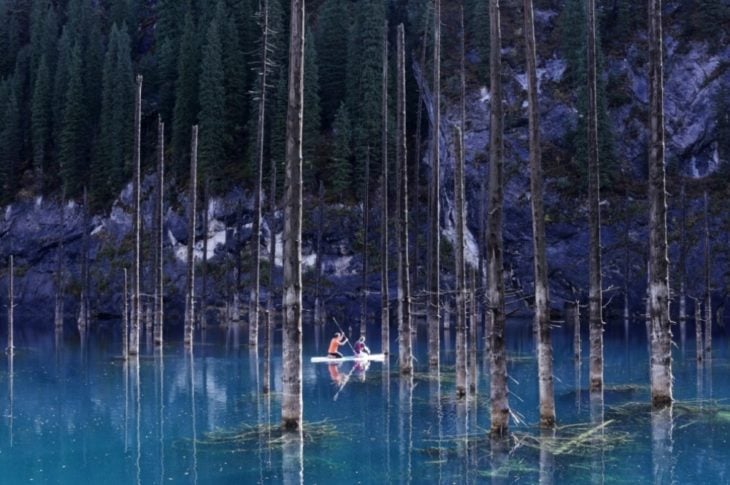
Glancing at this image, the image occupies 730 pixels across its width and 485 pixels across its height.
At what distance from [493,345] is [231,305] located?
5132cm

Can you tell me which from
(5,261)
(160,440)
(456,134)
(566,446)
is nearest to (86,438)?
(160,440)

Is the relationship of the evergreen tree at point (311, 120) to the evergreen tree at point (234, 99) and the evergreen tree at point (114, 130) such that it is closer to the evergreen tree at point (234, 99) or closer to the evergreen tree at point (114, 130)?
the evergreen tree at point (234, 99)

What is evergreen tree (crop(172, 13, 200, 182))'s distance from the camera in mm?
79562

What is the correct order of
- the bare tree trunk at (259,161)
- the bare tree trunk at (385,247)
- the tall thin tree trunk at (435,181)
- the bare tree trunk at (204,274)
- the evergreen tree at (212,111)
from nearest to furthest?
1. the tall thin tree trunk at (435,181)
2. the bare tree trunk at (259,161)
3. the bare tree trunk at (385,247)
4. the bare tree trunk at (204,274)
5. the evergreen tree at (212,111)

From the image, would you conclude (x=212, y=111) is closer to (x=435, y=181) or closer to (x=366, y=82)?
(x=366, y=82)

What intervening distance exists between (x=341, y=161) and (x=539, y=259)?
181 feet

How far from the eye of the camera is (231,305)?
6631 centimetres

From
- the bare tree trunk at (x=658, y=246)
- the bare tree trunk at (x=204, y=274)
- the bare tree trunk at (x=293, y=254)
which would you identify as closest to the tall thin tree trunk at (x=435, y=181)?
the bare tree trunk at (x=658, y=246)

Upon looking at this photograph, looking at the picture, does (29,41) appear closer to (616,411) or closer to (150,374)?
(150,374)

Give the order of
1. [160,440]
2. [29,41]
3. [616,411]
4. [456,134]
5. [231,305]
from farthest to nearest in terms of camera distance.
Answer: [29,41] → [231,305] → [456,134] → [616,411] → [160,440]

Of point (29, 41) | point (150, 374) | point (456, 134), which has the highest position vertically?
point (29, 41)

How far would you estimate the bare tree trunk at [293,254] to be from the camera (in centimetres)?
1805

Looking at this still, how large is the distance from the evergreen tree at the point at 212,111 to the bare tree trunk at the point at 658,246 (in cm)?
5670

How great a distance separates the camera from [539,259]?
61.1 ft
